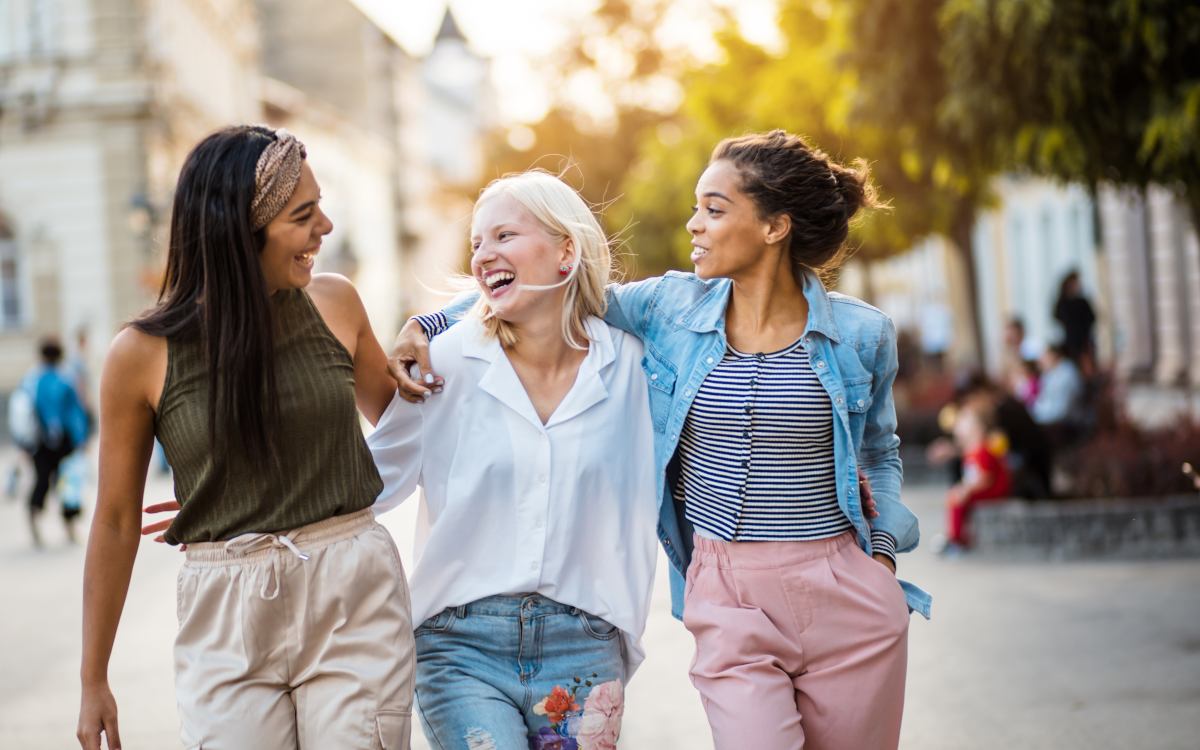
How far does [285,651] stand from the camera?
269cm

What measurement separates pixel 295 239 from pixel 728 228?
3.56ft

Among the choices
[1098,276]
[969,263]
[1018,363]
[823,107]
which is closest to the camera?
[1018,363]

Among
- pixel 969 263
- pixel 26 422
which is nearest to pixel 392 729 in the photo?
pixel 26 422

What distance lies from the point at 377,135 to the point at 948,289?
1226 inches

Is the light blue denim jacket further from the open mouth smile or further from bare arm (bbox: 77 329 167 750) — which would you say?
bare arm (bbox: 77 329 167 750)

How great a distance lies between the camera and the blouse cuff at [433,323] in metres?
3.47

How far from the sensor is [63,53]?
92.3 feet

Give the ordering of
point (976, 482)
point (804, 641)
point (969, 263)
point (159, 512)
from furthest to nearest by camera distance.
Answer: point (969, 263), point (976, 482), point (804, 641), point (159, 512)

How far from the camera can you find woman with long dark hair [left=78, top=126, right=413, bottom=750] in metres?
2.66

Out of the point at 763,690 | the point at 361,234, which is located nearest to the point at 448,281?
the point at 763,690

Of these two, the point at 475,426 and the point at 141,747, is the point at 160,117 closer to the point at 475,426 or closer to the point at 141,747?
the point at 141,747

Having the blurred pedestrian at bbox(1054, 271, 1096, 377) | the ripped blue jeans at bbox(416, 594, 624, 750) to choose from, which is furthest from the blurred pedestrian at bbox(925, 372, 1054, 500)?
the ripped blue jeans at bbox(416, 594, 624, 750)

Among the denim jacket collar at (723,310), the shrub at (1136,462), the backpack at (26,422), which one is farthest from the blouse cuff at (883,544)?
the backpack at (26,422)

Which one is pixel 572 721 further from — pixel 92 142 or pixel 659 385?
pixel 92 142
